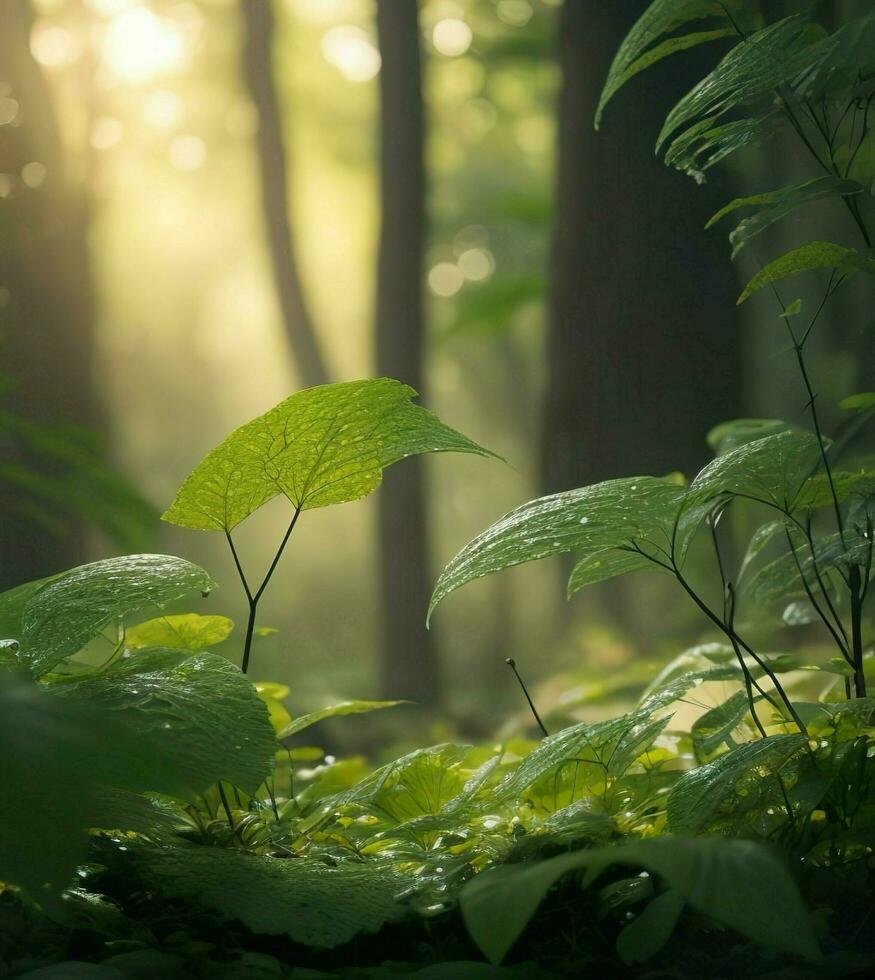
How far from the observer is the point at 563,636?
2.67m

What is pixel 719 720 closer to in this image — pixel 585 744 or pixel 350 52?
pixel 585 744

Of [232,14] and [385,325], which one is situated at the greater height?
[232,14]

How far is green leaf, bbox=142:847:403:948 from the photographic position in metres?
0.51

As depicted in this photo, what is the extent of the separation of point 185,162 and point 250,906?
4.53m

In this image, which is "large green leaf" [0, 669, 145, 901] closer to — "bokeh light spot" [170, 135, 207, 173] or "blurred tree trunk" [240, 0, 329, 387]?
"blurred tree trunk" [240, 0, 329, 387]

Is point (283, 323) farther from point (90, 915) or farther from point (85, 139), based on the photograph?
point (90, 915)

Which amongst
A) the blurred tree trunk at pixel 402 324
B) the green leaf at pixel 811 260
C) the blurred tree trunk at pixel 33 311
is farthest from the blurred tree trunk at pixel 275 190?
the green leaf at pixel 811 260

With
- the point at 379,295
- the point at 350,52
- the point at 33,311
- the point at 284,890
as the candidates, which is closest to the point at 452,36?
the point at 350,52

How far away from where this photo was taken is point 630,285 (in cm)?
212

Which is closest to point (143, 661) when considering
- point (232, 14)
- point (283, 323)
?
point (283, 323)

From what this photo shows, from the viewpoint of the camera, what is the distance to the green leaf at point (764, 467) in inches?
25.7

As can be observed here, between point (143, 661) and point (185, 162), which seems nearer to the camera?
point (143, 661)

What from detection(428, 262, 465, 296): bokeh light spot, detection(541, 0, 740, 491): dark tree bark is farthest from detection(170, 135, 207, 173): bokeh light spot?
detection(541, 0, 740, 491): dark tree bark

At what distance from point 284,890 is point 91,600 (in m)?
0.23
